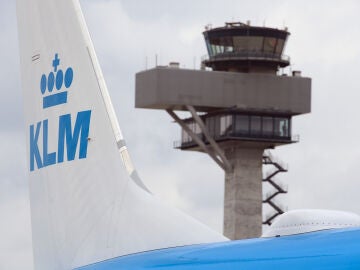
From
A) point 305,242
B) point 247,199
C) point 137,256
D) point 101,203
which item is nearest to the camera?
point 305,242

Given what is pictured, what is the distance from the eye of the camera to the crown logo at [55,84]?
59.2 ft

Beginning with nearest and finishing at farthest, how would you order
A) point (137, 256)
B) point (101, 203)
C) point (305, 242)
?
point (305, 242) → point (137, 256) → point (101, 203)

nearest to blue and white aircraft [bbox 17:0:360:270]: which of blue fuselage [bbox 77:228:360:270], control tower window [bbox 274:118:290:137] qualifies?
blue fuselage [bbox 77:228:360:270]

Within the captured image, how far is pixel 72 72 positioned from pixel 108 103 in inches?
28.3

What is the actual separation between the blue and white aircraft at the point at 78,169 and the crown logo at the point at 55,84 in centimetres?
1

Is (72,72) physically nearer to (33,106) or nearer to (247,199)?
(33,106)

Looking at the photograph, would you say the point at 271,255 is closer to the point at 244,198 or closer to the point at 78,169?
the point at 78,169

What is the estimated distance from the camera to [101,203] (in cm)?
1748

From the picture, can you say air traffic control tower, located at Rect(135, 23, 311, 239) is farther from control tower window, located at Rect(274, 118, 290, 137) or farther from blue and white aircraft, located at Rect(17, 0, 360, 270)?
blue and white aircraft, located at Rect(17, 0, 360, 270)

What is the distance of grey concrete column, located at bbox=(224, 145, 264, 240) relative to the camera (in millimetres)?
115750

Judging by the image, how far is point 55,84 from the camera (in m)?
18.2

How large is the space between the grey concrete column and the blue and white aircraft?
97.1 meters

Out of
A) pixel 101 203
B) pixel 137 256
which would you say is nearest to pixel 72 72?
pixel 101 203

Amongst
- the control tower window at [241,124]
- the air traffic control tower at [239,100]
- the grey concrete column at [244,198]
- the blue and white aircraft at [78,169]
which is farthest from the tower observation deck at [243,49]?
the blue and white aircraft at [78,169]
